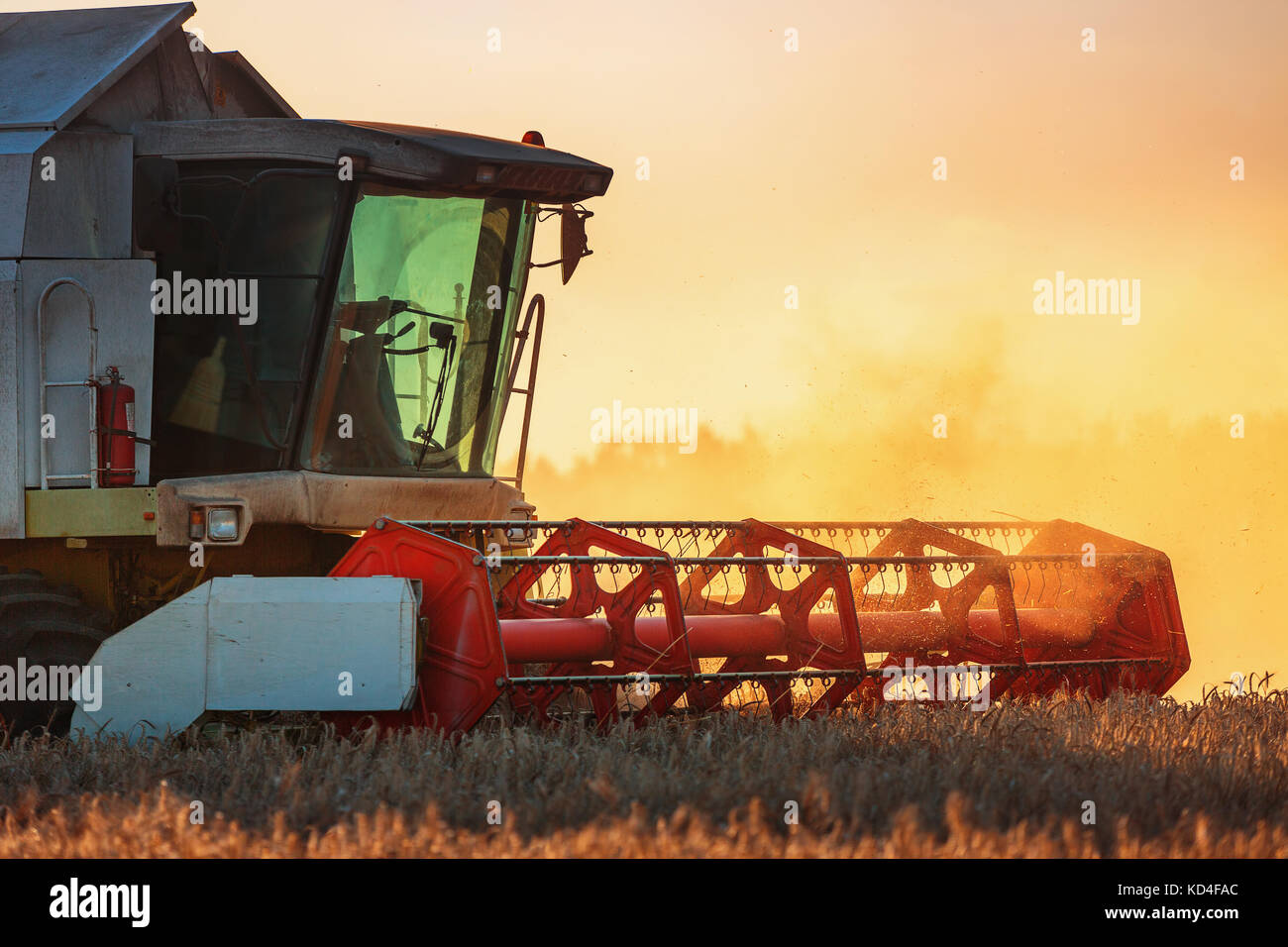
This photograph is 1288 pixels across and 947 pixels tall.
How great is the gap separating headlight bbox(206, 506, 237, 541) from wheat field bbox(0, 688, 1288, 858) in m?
1.08

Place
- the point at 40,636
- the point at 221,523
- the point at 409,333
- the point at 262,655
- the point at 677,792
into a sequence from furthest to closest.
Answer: the point at 409,333
the point at 221,523
the point at 40,636
the point at 262,655
the point at 677,792

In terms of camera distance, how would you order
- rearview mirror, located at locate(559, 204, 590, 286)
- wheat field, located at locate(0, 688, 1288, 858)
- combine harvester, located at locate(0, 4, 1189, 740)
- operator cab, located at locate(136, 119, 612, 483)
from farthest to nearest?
rearview mirror, located at locate(559, 204, 590, 286) < operator cab, located at locate(136, 119, 612, 483) < combine harvester, located at locate(0, 4, 1189, 740) < wheat field, located at locate(0, 688, 1288, 858)

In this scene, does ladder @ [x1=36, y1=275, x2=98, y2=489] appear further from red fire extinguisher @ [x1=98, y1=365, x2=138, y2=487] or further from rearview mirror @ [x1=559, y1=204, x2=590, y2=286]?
rearview mirror @ [x1=559, y1=204, x2=590, y2=286]

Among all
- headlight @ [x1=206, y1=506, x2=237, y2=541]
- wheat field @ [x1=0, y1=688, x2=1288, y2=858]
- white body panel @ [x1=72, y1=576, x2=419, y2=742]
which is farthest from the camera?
headlight @ [x1=206, y1=506, x2=237, y2=541]

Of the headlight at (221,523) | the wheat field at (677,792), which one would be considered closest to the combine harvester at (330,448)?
the headlight at (221,523)

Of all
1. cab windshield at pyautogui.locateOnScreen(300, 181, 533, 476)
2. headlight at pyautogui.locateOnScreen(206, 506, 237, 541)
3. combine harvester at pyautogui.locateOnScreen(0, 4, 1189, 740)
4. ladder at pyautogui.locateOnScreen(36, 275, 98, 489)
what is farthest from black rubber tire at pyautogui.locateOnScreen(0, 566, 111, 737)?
cab windshield at pyautogui.locateOnScreen(300, 181, 533, 476)

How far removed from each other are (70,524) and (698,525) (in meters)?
2.75

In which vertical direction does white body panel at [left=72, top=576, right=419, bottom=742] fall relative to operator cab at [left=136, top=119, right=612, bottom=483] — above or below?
below

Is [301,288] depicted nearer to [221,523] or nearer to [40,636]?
[221,523]

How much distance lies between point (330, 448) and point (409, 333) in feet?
1.92

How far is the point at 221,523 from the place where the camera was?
5.77m

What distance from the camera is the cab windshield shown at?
6.00m

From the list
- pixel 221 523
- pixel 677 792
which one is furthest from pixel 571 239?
pixel 677 792

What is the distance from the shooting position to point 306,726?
4.90 metres
